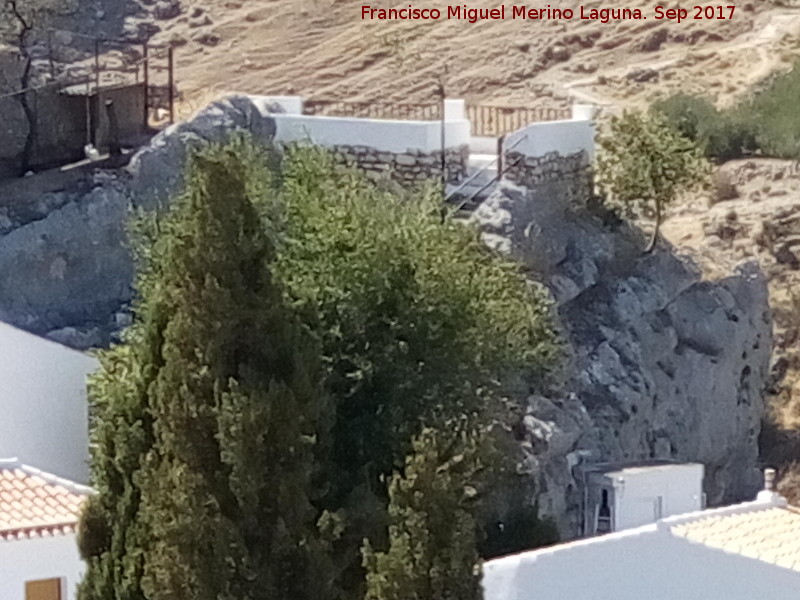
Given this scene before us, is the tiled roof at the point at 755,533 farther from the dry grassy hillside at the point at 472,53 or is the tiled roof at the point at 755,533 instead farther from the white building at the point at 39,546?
the dry grassy hillside at the point at 472,53

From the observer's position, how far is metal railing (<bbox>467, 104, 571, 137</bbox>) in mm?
25531

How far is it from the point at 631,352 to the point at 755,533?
19.4 feet

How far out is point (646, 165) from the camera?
2459 centimetres

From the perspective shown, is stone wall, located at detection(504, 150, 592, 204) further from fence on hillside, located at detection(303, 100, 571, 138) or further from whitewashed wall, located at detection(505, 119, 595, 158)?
fence on hillside, located at detection(303, 100, 571, 138)

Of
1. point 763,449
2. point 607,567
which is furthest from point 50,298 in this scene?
point 763,449

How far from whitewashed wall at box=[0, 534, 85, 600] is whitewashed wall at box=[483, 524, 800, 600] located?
3.24 meters

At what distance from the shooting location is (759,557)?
1427cm

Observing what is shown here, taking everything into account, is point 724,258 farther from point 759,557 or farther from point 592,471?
point 759,557

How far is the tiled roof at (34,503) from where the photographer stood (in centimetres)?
1419

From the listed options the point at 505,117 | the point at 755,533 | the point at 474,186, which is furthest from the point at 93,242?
the point at 505,117

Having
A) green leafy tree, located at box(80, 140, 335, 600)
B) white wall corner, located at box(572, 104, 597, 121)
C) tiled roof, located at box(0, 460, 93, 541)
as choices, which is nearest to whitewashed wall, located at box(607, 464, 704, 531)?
tiled roof, located at box(0, 460, 93, 541)

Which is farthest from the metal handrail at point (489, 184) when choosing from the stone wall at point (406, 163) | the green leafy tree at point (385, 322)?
the green leafy tree at point (385, 322)

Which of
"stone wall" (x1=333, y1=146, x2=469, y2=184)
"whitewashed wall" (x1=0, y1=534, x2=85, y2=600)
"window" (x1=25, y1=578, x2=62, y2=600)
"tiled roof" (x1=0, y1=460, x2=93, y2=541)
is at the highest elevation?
"stone wall" (x1=333, y1=146, x2=469, y2=184)

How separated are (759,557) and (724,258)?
616 inches
